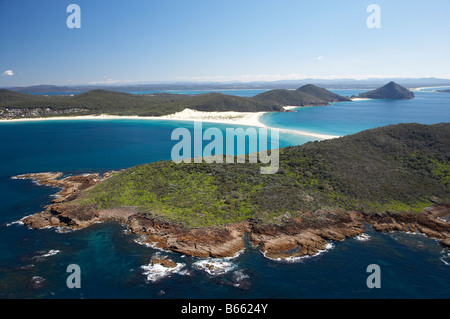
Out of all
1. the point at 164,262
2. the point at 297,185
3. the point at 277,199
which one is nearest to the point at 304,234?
the point at 277,199

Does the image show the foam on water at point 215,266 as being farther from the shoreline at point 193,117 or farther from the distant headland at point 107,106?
the distant headland at point 107,106

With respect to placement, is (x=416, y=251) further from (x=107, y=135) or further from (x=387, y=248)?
(x=107, y=135)

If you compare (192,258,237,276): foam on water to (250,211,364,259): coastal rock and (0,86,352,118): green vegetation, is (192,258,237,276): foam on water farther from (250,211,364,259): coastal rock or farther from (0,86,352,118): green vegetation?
(0,86,352,118): green vegetation

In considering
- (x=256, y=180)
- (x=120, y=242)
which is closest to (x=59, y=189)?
(x=120, y=242)

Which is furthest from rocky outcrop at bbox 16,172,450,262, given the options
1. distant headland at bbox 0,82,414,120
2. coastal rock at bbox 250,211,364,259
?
distant headland at bbox 0,82,414,120
